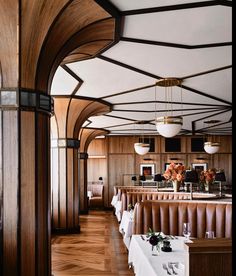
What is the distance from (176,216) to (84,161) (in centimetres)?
862

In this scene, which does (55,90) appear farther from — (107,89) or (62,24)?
(62,24)

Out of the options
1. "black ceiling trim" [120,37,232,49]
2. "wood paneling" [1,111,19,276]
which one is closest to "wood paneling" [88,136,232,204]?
"black ceiling trim" [120,37,232,49]

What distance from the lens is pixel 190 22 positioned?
363 centimetres

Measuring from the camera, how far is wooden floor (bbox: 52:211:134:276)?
18.2 feet

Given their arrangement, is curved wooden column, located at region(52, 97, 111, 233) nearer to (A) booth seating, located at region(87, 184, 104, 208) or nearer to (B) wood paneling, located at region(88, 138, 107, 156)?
(A) booth seating, located at region(87, 184, 104, 208)

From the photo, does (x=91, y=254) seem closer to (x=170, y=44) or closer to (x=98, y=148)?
(x=170, y=44)

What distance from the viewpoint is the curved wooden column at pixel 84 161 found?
1334cm

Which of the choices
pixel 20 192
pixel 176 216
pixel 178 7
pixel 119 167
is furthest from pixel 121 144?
pixel 20 192

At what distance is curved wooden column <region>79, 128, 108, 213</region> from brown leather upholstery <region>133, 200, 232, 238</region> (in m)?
7.89

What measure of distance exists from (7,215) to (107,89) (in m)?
4.42

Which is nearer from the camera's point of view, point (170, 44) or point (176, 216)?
point (170, 44)

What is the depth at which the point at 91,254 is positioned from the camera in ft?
21.8

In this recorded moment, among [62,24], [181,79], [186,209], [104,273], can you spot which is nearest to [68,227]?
[104,273]

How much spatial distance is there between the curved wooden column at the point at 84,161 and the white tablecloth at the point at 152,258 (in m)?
9.20
